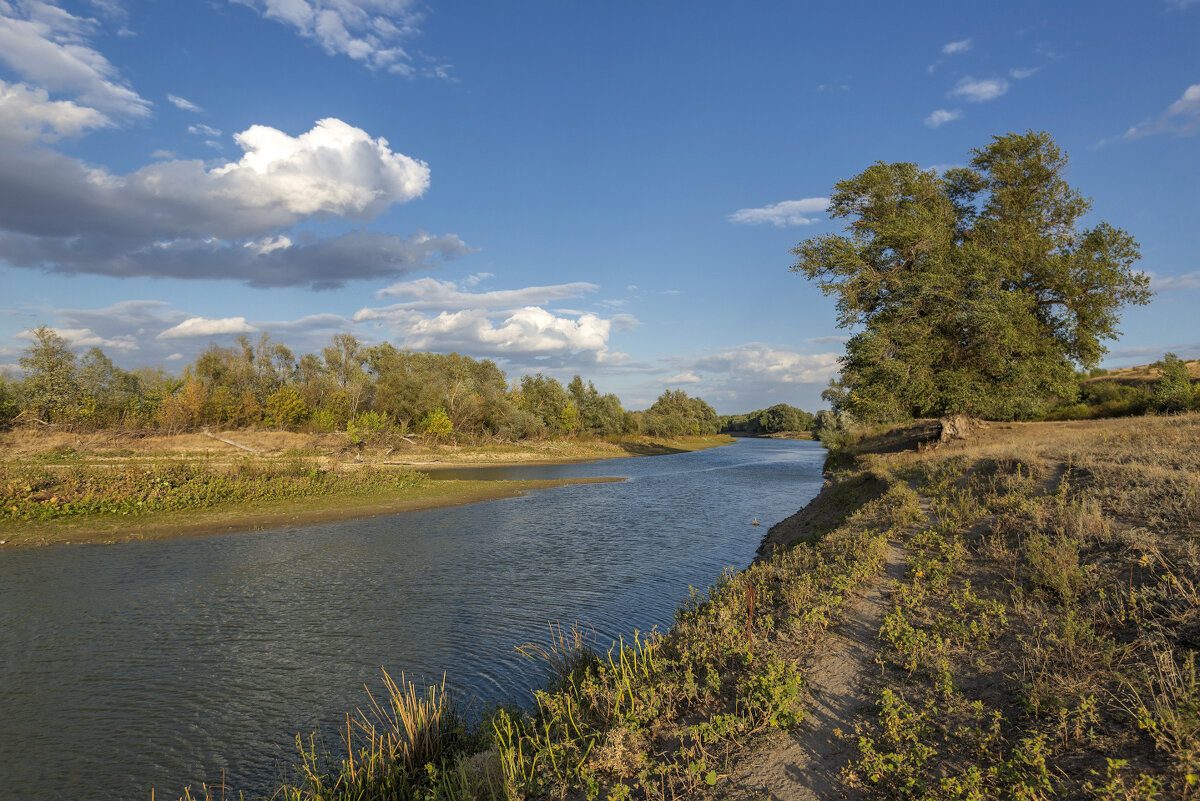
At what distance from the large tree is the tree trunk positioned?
101cm

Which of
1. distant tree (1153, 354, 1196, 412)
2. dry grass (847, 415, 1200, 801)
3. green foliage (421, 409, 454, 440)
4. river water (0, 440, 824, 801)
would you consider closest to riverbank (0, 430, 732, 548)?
river water (0, 440, 824, 801)

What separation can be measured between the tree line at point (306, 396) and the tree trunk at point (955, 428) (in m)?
51.6

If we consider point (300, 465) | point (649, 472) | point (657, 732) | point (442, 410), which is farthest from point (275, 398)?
point (657, 732)

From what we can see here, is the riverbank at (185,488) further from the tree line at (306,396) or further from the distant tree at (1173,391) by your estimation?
the distant tree at (1173,391)

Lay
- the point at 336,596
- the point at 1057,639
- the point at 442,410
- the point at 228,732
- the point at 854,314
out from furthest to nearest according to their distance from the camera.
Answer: the point at 442,410 → the point at 854,314 → the point at 336,596 → the point at 228,732 → the point at 1057,639

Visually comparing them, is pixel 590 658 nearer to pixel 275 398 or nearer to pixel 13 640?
pixel 13 640

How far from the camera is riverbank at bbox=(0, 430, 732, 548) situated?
25109 mm

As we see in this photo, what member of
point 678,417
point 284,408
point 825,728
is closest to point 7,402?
point 284,408

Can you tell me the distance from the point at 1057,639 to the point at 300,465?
41911 mm

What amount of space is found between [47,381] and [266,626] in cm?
6353

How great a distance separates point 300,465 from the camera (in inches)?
1522

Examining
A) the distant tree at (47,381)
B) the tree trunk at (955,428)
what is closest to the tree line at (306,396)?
the distant tree at (47,381)

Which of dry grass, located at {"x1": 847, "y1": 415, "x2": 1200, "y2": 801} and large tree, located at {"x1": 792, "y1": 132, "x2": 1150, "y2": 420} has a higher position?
large tree, located at {"x1": 792, "y1": 132, "x2": 1150, "y2": 420}

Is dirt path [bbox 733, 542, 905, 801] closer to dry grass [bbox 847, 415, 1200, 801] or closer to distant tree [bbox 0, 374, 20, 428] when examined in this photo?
dry grass [bbox 847, 415, 1200, 801]
